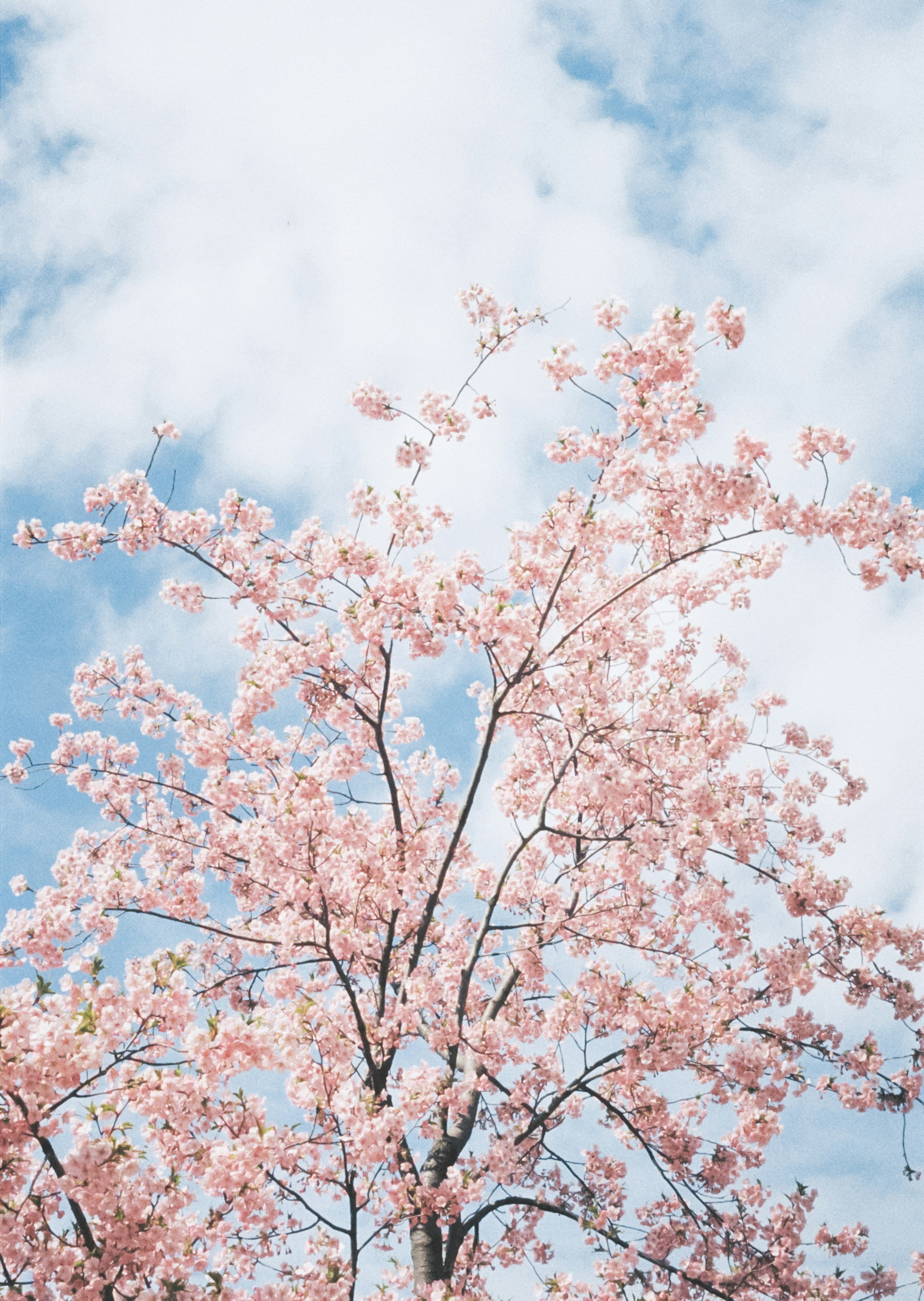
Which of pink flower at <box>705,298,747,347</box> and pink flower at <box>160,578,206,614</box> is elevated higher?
pink flower at <box>705,298,747,347</box>

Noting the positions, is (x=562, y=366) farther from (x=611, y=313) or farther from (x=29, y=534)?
(x=29, y=534)

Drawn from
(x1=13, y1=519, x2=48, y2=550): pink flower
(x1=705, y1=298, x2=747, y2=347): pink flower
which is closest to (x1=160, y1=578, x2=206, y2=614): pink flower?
(x1=13, y1=519, x2=48, y2=550): pink flower

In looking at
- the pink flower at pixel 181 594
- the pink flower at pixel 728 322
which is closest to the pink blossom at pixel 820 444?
the pink flower at pixel 728 322

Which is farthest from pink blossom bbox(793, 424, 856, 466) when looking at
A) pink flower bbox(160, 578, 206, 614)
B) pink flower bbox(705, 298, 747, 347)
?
pink flower bbox(160, 578, 206, 614)

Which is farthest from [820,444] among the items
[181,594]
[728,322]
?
[181,594]

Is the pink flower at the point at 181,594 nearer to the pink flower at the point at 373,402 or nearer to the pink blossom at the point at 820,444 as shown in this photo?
the pink flower at the point at 373,402

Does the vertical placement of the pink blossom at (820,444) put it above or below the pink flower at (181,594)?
above

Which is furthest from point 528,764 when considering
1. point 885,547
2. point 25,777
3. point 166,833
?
point 25,777

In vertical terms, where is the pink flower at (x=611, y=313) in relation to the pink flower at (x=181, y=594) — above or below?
above

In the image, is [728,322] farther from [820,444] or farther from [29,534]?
[29,534]

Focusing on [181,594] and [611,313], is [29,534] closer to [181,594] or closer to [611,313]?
[181,594]

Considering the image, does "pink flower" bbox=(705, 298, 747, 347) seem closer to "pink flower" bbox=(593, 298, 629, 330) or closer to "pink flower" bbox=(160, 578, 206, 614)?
"pink flower" bbox=(593, 298, 629, 330)

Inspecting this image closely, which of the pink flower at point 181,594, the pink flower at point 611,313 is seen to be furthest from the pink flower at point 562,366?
the pink flower at point 181,594

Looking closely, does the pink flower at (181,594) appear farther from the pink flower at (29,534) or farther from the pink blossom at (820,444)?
the pink blossom at (820,444)
